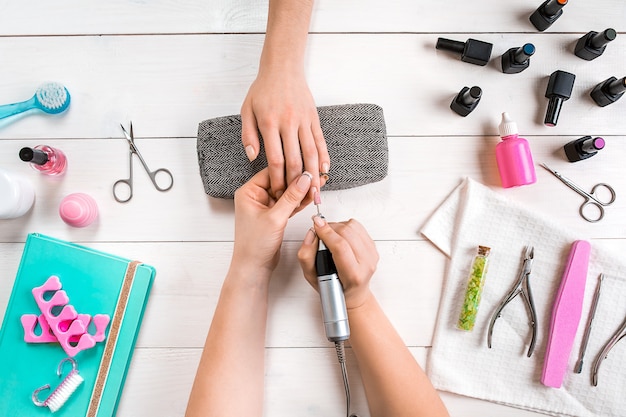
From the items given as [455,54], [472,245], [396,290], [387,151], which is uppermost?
[455,54]

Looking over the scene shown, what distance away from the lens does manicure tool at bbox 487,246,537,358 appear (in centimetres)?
82

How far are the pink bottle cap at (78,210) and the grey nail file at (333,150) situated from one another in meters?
0.22

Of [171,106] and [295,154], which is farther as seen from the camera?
[171,106]

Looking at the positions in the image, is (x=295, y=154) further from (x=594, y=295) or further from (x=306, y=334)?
(x=594, y=295)

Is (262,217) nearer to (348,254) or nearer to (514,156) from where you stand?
(348,254)

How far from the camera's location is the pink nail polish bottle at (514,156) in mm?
821

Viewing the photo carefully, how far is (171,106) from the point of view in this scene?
883 mm

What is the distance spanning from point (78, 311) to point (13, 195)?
24 cm

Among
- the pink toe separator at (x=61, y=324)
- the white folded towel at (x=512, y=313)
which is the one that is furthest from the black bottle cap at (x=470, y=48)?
the pink toe separator at (x=61, y=324)

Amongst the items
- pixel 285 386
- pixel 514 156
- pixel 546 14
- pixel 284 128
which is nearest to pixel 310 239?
pixel 284 128

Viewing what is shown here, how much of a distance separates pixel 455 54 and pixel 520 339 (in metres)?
0.54

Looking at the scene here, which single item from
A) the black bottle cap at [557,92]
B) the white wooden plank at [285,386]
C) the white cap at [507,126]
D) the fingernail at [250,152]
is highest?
the black bottle cap at [557,92]

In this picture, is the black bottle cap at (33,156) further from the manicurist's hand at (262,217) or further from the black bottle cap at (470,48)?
the black bottle cap at (470,48)

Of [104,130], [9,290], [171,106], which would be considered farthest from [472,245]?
[9,290]
